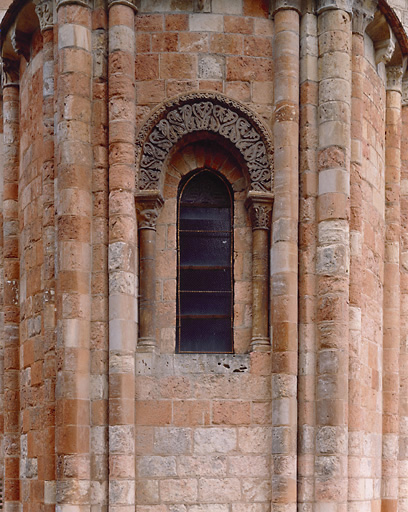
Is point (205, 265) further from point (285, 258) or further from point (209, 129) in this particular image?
point (209, 129)

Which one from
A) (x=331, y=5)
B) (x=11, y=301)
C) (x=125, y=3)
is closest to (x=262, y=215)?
(x=331, y=5)

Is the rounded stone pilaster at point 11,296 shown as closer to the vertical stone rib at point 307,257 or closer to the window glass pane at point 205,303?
the window glass pane at point 205,303

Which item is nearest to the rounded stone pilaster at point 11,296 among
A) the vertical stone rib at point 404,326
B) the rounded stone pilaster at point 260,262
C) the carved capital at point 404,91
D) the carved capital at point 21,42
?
the carved capital at point 21,42

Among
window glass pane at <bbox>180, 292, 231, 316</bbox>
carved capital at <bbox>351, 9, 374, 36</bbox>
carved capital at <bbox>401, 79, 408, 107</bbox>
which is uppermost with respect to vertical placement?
carved capital at <bbox>351, 9, 374, 36</bbox>

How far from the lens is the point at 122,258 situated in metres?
12.4

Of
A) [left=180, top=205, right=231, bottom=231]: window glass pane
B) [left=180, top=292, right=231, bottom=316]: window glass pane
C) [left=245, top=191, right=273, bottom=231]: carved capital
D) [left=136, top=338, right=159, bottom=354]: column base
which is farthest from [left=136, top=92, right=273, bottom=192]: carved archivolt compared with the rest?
[left=136, top=338, right=159, bottom=354]: column base

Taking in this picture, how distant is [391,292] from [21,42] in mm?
6029

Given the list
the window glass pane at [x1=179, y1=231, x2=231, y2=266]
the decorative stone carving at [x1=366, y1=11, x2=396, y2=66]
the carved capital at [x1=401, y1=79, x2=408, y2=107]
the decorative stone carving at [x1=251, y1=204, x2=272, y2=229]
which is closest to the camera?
the decorative stone carving at [x1=251, y1=204, x2=272, y2=229]

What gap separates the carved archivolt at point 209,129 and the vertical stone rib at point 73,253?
758 mm

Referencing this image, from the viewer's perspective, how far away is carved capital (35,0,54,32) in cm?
1339

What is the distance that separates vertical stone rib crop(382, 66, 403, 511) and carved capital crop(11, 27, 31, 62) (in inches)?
194

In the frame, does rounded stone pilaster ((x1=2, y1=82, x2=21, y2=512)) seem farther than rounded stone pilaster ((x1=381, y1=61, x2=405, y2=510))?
Yes

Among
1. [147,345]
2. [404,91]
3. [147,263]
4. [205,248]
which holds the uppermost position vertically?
[404,91]

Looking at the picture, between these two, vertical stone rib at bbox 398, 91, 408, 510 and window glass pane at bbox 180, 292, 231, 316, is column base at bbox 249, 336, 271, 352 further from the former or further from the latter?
vertical stone rib at bbox 398, 91, 408, 510
